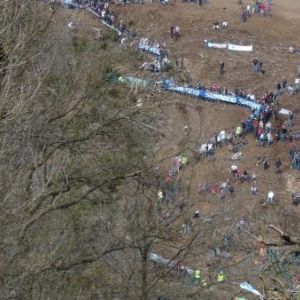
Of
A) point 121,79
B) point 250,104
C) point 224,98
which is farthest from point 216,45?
point 121,79

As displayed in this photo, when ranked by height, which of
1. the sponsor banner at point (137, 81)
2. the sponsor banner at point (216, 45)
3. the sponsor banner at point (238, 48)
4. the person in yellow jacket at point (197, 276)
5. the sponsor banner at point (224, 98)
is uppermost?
the sponsor banner at point (137, 81)

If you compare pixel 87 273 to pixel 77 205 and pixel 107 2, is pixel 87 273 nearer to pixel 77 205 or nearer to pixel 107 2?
pixel 77 205

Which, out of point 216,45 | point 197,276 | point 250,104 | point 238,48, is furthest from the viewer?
point 216,45

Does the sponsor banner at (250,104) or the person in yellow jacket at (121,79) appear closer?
the person in yellow jacket at (121,79)

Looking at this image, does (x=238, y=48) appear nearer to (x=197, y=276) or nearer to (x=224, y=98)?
(x=224, y=98)

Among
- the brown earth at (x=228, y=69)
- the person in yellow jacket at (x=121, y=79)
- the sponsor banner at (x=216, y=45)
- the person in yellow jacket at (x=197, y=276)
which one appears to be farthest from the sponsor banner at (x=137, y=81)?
the sponsor banner at (x=216, y=45)

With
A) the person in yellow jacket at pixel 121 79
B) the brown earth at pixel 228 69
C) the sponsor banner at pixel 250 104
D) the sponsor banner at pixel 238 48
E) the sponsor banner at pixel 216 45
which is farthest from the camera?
the sponsor banner at pixel 216 45

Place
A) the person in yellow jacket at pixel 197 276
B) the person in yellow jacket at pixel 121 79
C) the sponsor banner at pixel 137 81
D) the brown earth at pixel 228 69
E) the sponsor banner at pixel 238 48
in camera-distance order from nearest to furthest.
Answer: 1. the person in yellow jacket at pixel 121 79
2. the sponsor banner at pixel 137 81
3. the person in yellow jacket at pixel 197 276
4. the brown earth at pixel 228 69
5. the sponsor banner at pixel 238 48

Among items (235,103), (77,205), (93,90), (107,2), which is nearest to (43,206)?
(77,205)

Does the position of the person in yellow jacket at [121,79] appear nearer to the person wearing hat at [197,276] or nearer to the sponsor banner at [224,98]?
the person wearing hat at [197,276]
